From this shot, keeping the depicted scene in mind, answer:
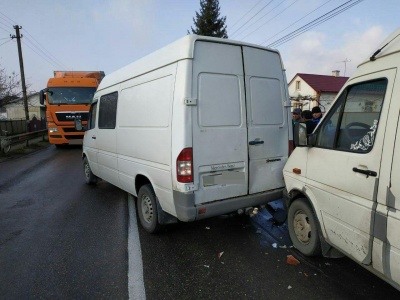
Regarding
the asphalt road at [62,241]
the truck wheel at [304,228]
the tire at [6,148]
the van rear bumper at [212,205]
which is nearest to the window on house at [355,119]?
the truck wheel at [304,228]

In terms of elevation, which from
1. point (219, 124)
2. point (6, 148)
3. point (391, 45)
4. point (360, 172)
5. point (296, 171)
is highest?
point (391, 45)

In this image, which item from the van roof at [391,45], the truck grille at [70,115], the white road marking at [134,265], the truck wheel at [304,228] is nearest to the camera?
the van roof at [391,45]

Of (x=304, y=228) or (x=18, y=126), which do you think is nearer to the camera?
(x=304, y=228)

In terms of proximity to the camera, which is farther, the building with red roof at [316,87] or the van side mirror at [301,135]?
the building with red roof at [316,87]

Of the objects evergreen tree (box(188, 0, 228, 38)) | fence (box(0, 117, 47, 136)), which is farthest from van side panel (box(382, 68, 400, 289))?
evergreen tree (box(188, 0, 228, 38))

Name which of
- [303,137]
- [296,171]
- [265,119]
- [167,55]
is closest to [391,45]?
[303,137]

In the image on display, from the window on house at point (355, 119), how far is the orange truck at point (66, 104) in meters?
12.7

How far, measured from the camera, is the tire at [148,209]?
4.05 meters

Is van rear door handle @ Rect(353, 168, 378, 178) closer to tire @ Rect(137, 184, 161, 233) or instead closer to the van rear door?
the van rear door

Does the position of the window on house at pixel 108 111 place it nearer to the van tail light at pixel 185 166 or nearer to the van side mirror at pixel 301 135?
the van tail light at pixel 185 166

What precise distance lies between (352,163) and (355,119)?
474 mm

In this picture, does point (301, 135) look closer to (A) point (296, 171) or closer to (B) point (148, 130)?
(A) point (296, 171)

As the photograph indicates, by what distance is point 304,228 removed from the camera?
3463mm

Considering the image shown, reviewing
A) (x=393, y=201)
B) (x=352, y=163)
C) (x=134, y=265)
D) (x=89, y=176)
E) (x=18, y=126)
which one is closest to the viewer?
(x=393, y=201)
